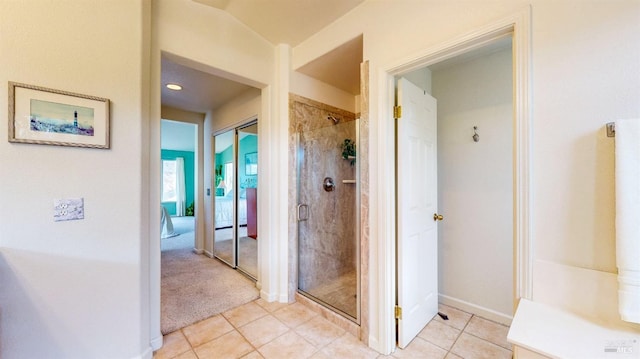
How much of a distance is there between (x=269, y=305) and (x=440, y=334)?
5.02 ft

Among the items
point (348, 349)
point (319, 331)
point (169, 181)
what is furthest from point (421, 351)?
point (169, 181)

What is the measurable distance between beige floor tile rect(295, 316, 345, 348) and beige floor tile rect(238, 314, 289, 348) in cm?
16

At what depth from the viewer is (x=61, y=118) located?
142cm

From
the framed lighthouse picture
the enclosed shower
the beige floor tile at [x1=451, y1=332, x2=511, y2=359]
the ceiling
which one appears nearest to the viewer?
the framed lighthouse picture

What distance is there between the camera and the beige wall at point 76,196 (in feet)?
4.31

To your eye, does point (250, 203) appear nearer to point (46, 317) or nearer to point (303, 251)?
point (303, 251)

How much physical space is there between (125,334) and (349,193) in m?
2.01

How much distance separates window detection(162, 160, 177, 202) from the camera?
8.00 meters

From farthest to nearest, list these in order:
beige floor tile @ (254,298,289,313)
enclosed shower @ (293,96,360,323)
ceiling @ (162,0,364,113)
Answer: enclosed shower @ (293,96,360,323) → beige floor tile @ (254,298,289,313) → ceiling @ (162,0,364,113)

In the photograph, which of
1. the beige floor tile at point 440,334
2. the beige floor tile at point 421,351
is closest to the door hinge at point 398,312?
the beige floor tile at point 421,351

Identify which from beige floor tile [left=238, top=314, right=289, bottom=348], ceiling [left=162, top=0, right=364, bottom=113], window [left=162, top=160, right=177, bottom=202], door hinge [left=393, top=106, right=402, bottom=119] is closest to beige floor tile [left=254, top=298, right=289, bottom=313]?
beige floor tile [left=238, top=314, right=289, bottom=348]

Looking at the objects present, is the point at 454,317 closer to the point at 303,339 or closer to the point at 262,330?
the point at 303,339

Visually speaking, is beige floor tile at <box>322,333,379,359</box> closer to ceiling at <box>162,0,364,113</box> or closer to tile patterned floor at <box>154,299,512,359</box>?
tile patterned floor at <box>154,299,512,359</box>

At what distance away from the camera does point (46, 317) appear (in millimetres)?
1397
